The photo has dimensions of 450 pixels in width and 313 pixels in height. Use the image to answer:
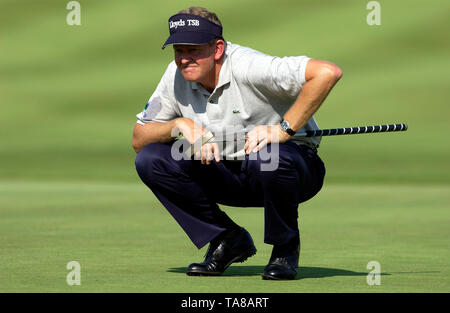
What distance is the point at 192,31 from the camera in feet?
12.2

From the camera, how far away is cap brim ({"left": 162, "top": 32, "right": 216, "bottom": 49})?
369 centimetres

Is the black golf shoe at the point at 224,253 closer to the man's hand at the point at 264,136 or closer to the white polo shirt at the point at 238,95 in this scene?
the white polo shirt at the point at 238,95

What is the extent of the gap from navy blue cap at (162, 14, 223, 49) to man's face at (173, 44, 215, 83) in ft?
0.18

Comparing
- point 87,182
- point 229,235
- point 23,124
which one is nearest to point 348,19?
point 23,124

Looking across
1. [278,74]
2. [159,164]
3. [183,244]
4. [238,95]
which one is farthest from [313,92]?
[183,244]

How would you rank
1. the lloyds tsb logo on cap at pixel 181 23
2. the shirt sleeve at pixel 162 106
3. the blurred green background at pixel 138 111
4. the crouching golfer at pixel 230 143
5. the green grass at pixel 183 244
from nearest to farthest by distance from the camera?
the green grass at pixel 183 244 → the crouching golfer at pixel 230 143 → the lloyds tsb logo on cap at pixel 181 23 → the shirt sleeve at pixel 162 106 → the blurred green background at pixel 138 111

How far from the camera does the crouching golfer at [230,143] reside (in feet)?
11.9

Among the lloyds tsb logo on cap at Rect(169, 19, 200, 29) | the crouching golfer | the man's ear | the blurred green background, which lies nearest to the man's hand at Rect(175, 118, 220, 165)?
the crouching golfer

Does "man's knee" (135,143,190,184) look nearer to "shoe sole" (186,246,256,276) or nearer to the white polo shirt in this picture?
the white polo shirt

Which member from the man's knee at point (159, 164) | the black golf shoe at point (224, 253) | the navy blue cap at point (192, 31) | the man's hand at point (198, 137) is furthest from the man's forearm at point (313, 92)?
the black golf shoe at point (224, 253)

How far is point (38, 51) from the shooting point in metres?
16.7

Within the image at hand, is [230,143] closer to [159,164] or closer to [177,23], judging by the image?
[159,164]

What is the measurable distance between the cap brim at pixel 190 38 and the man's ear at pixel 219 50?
2.7 inches

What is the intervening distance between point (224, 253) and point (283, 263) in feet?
1.18
